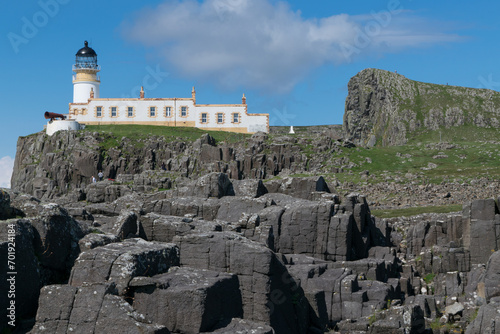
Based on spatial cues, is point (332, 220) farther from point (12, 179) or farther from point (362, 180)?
point (12, 179)

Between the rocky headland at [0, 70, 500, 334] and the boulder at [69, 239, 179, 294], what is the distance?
5cm

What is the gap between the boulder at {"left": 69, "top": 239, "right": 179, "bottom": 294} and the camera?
22656 millimetres

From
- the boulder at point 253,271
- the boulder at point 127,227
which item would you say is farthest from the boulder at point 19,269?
the boulder at point 127,227

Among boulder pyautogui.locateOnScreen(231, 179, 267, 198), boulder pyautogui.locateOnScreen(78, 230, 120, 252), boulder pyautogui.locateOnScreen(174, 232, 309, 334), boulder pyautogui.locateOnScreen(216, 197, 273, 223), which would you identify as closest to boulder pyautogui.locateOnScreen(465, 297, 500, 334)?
boulder pyautogui.locateOnScreen(174, 232, 309, 334)

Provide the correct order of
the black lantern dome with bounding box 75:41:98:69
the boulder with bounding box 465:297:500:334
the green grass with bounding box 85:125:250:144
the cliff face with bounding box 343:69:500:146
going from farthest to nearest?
the cliff face with bounding box 343:69:500:146 < the black lantern dome with bounding box 75:41:98:69 < the green grass with bounding box 85:125:250:144 < the boulder with bounding box 465:297:500:334

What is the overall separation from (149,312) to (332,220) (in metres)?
25.5

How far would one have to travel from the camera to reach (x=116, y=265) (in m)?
22.9

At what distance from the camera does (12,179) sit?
115 meters

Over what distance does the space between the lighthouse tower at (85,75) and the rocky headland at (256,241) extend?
23.7 meters

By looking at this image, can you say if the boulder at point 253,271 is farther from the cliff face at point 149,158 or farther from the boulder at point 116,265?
the cliff face at point 149,158

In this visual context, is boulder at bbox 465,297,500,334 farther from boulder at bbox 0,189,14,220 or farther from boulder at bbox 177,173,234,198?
boulder at bbox 177,173,234,198

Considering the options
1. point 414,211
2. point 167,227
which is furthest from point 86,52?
point 167,227

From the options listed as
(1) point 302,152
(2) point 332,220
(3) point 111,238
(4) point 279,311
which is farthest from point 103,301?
(1) point 302,152

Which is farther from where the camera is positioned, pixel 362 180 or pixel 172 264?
pixel 362 180
